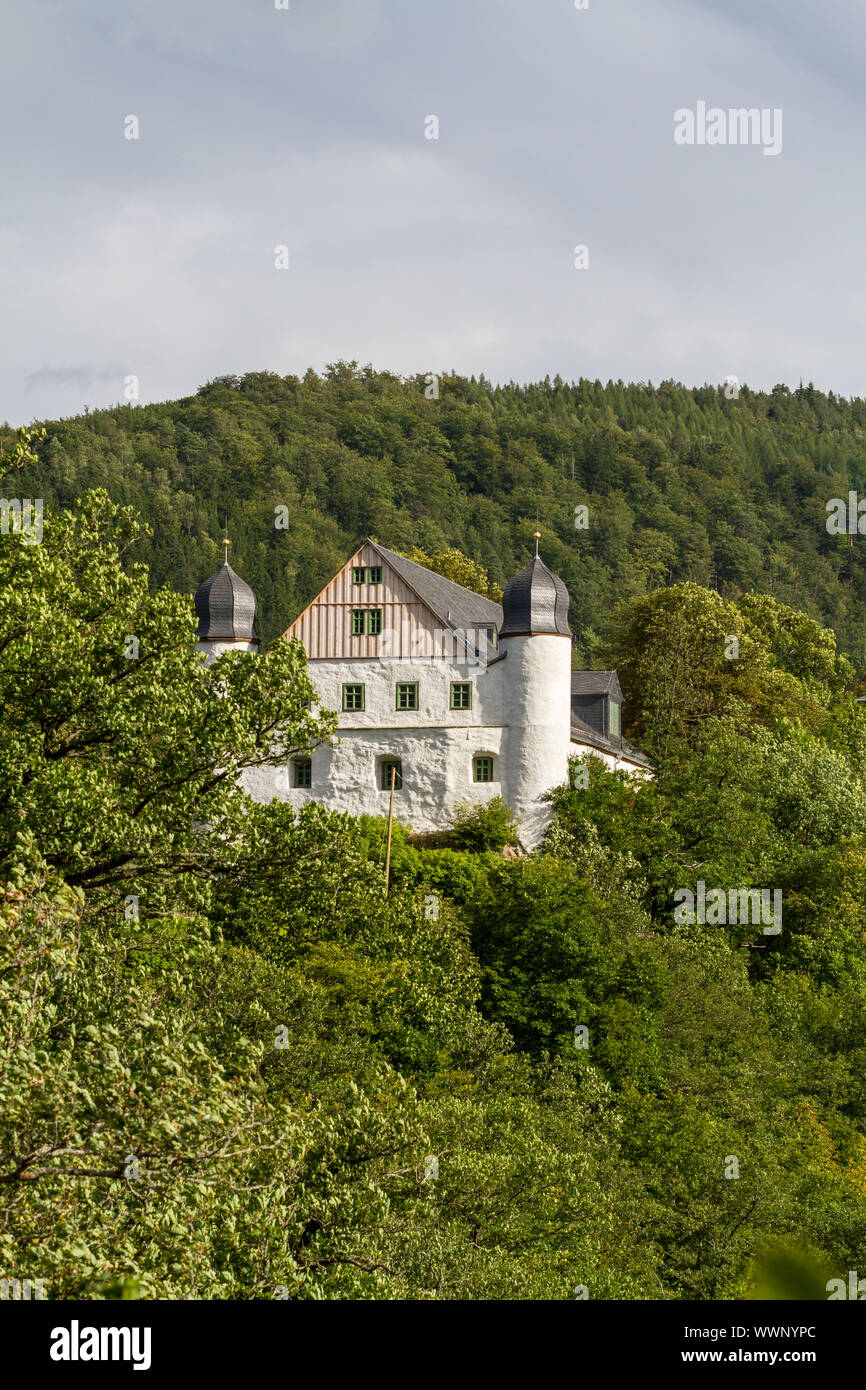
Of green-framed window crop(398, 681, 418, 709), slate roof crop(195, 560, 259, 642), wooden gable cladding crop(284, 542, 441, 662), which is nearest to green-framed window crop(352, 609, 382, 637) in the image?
wooden gable cladding crop(284, 542, 441, 662)

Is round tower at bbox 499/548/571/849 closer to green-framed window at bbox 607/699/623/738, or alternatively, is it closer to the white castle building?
the white castle building

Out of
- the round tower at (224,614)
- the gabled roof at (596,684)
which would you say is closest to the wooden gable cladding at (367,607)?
the round tower at (224,614)

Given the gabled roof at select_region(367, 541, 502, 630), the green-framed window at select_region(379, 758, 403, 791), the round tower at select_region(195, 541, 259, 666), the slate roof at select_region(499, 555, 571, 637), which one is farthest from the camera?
the round tower at select_region(195, 541, 259, 666)

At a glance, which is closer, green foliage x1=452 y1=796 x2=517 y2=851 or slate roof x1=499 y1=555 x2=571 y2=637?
green foliage x1=452 y1=796 x2=517 y2=851

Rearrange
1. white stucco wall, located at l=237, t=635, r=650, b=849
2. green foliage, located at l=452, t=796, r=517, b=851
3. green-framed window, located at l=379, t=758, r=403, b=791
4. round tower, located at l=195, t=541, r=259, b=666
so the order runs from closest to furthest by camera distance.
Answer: green foliage, located at l=452, t=796, r=517, b=851
white stucco wall, located at l=237, t=635, r=650, b=849
green-framed window, located at l=379, t=758, r=403, b=791
round tower, located at l=195, t=541, r=259, b=666

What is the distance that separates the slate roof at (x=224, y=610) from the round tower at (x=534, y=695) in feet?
29.1

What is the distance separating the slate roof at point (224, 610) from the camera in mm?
48875

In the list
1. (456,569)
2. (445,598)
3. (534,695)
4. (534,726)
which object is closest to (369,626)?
(445,598)

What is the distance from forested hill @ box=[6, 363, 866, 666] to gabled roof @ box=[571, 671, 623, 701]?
142 ft

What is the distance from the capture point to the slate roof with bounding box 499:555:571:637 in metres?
46.8

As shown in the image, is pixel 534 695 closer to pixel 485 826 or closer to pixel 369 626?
pixel 485 826

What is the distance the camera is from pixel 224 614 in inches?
1927

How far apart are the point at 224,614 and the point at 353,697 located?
18.6 ft
